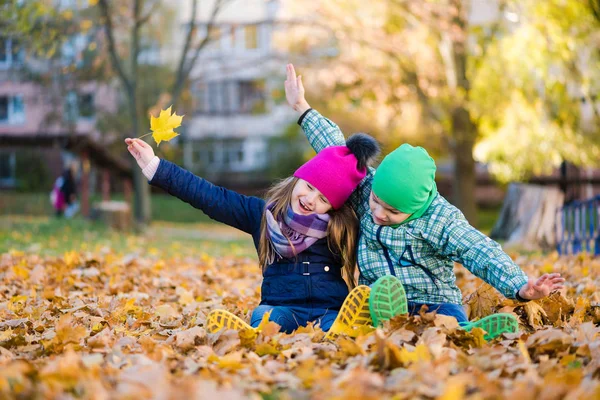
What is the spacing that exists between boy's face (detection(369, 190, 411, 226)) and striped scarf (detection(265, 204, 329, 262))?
0.94ft

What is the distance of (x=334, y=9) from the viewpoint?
18.5 meters

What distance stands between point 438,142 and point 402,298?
54.4ft

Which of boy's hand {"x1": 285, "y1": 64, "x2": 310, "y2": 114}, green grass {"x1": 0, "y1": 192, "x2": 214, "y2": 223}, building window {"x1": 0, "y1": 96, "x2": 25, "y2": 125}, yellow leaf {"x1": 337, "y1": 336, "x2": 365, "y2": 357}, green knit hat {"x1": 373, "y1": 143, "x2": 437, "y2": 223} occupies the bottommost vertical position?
green grass {"x1": 0, "y1": 192, "x2": 214, "y2": 223}

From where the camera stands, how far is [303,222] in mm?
4176

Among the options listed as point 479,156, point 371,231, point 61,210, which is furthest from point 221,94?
point 371,231

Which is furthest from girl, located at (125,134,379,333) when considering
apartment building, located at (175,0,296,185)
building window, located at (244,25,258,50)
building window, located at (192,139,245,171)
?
building window, located at (244,25,258,50)

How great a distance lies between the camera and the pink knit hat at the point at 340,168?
4.19 m

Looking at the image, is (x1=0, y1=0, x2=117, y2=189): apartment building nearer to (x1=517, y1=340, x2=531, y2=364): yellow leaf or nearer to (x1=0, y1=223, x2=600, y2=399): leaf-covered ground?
(x1=0, y1=223, x2=600, y2=399): leaf-covered ground

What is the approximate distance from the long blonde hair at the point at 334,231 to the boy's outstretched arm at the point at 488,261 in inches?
18.3

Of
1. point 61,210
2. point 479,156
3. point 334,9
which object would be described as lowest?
point 61,210

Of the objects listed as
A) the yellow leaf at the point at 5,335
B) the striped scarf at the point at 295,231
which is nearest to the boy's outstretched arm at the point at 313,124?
the striped scarf at the point at 295,231

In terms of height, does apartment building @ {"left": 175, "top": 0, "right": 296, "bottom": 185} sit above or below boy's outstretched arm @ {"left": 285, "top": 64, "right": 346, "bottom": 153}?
above

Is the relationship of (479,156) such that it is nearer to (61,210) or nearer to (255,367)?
(61,210)

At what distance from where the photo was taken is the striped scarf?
4172mm
